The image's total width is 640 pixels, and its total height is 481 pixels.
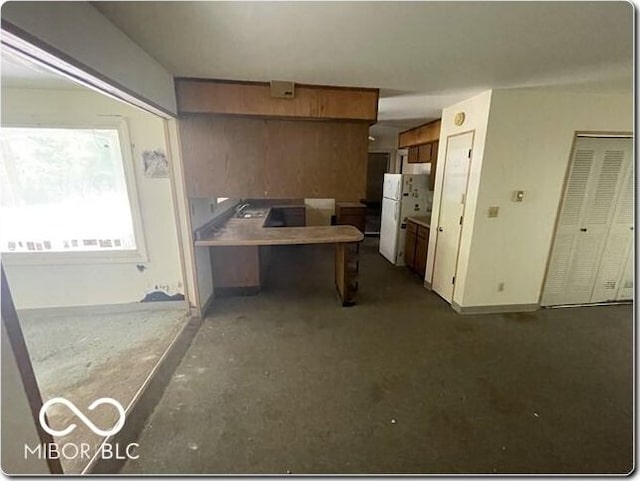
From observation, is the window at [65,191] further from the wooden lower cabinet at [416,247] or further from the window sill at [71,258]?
the wooden lower cabinet at [416,247]

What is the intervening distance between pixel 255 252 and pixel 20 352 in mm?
2495

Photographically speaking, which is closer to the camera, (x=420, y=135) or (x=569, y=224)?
(x=569, y=224)

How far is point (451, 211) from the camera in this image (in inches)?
130

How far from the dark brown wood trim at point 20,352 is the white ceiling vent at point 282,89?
2073 millimetres

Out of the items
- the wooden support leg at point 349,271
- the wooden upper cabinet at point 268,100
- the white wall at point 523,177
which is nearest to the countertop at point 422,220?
the white wall at point 523,177

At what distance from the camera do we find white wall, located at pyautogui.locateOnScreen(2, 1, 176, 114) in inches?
39.1

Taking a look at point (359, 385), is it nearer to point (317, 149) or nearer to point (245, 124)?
point (317, 149)

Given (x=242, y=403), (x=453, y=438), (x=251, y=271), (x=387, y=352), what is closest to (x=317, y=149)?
(x=251, y=271)

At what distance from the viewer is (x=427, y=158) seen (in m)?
4.50

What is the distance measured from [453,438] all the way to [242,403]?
134 centimetres

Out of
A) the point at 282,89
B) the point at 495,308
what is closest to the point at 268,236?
the point at 282,89

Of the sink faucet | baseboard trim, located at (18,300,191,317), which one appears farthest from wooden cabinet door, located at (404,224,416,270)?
baseboard trim, located at (18,300,191,317)

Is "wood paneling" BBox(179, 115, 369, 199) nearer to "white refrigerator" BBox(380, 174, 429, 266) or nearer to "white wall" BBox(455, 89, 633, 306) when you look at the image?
"white wall" BBox(455, 89, 633, 306)

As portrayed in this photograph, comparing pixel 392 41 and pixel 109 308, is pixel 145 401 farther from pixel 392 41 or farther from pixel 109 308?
pixel 392 41
